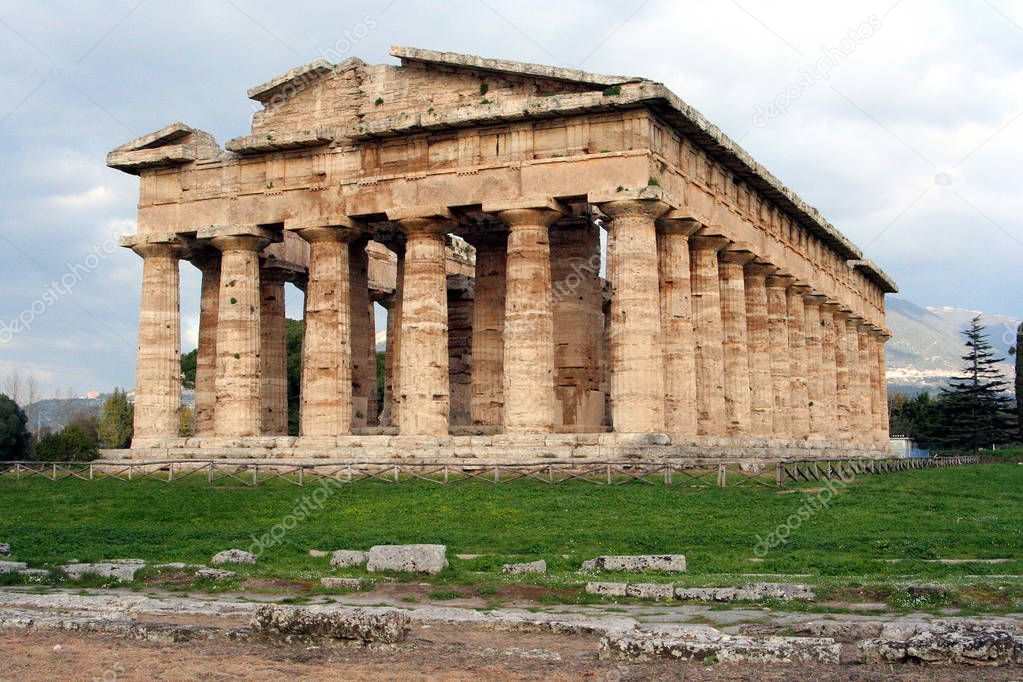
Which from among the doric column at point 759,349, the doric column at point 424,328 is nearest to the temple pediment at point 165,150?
the doric column at point 424,328

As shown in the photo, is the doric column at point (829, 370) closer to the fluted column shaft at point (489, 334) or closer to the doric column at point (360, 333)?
the fluted column shaft at point (489, 334)

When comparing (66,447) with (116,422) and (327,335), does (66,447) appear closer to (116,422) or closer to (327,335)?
(327,335)

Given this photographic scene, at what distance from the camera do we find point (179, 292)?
40.3m

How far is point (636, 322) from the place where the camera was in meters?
32.6

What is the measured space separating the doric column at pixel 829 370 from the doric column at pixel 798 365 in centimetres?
327

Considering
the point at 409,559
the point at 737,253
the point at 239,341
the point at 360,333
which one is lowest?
the point at 409,559

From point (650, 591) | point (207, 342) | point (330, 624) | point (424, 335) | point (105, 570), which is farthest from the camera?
point (207, 342)

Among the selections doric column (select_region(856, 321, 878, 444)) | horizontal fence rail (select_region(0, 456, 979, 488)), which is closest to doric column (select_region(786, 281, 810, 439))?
horizontal fence rail (select_region(0, 456, 979, 488))

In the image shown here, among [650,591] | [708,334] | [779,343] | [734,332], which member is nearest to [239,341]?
[708,334]

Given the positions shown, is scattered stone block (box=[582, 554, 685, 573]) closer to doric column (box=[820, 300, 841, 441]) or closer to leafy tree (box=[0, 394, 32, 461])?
doric column (box=[820, 300, 841, 441])

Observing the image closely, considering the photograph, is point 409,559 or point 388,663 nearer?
point 388,663

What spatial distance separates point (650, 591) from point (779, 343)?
33.3m

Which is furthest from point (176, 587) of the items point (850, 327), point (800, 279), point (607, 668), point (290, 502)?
point (850, 327)

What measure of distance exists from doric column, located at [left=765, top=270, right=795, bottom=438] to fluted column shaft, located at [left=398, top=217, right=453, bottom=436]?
52.1ft
